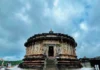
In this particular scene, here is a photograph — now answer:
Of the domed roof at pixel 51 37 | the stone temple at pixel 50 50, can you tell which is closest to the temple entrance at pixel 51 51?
the stone temple at pixel 50 50

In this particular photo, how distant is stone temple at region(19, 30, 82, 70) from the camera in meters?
23.0

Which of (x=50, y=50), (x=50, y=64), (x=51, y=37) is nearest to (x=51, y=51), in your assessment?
(x=50, y=50)

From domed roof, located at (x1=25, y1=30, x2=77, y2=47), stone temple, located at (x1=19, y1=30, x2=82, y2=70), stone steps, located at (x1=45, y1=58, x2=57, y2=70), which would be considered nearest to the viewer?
stone steps, located at (x1=45, y1=58, x2=57, y2=70)

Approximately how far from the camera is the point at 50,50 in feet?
90.0

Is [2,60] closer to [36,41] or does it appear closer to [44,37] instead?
[36,41]

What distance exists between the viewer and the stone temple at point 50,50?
23.0m

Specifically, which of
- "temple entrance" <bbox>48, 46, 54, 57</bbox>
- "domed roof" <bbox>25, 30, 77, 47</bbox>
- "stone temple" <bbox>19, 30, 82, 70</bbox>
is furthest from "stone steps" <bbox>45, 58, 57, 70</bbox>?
"domed roof" <bbox>25, 30, 77, 47</bbox>

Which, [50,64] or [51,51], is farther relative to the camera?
[51,51]

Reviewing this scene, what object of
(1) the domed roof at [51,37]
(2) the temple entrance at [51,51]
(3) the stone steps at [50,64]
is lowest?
(3) the stone steps at [50,64]

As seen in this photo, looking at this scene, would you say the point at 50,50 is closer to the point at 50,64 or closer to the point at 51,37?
the point at 51,37

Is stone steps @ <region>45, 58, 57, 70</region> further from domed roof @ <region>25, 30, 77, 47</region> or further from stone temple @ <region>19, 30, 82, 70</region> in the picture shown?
domed roof @ <region>25, 30, 77, 47</region>

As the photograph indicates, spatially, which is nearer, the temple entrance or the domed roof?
the domed roof

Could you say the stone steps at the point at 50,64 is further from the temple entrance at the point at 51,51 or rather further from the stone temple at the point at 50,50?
the temple entrance at the point at 51,51

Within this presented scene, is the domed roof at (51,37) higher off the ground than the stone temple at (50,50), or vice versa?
the domed roof at (51,37)
